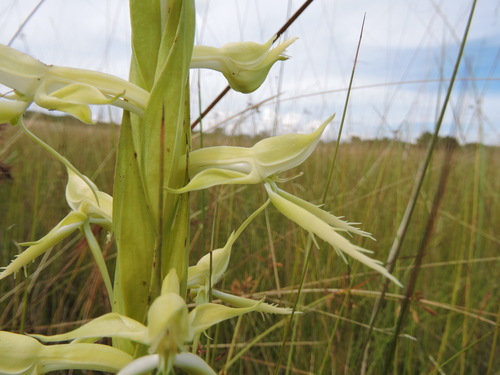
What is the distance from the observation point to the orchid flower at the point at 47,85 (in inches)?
23.8

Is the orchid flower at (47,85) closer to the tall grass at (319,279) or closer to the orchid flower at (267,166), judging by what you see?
the orchid flower at (267,166)

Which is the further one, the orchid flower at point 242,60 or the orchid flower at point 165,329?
the orchid flower at point 242,60

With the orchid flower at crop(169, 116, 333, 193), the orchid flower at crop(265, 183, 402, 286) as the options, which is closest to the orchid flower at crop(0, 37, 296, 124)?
the orchid flower at crop(169, 116, 333, 193)

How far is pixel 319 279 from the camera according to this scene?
1.29 metres

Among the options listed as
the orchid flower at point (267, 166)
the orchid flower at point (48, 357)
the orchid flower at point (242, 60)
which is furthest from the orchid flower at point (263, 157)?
the orchid flower at point (48, 357)

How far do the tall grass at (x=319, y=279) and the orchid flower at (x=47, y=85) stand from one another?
0.40 metres

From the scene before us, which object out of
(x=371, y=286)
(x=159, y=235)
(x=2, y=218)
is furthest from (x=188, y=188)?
(x=2, y=218)

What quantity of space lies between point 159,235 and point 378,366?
95 cm

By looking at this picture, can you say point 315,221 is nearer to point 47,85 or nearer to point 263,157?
point 263,157

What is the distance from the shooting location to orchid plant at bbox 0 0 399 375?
597mm

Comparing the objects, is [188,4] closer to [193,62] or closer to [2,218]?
[193,62]

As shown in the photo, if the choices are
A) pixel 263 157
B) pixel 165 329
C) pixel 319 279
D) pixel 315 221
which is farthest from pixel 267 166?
pixel 319 279

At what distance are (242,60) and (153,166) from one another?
23 cm

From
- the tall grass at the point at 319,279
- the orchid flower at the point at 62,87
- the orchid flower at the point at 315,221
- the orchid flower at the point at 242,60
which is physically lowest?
the tall grass at the point at 319,279
